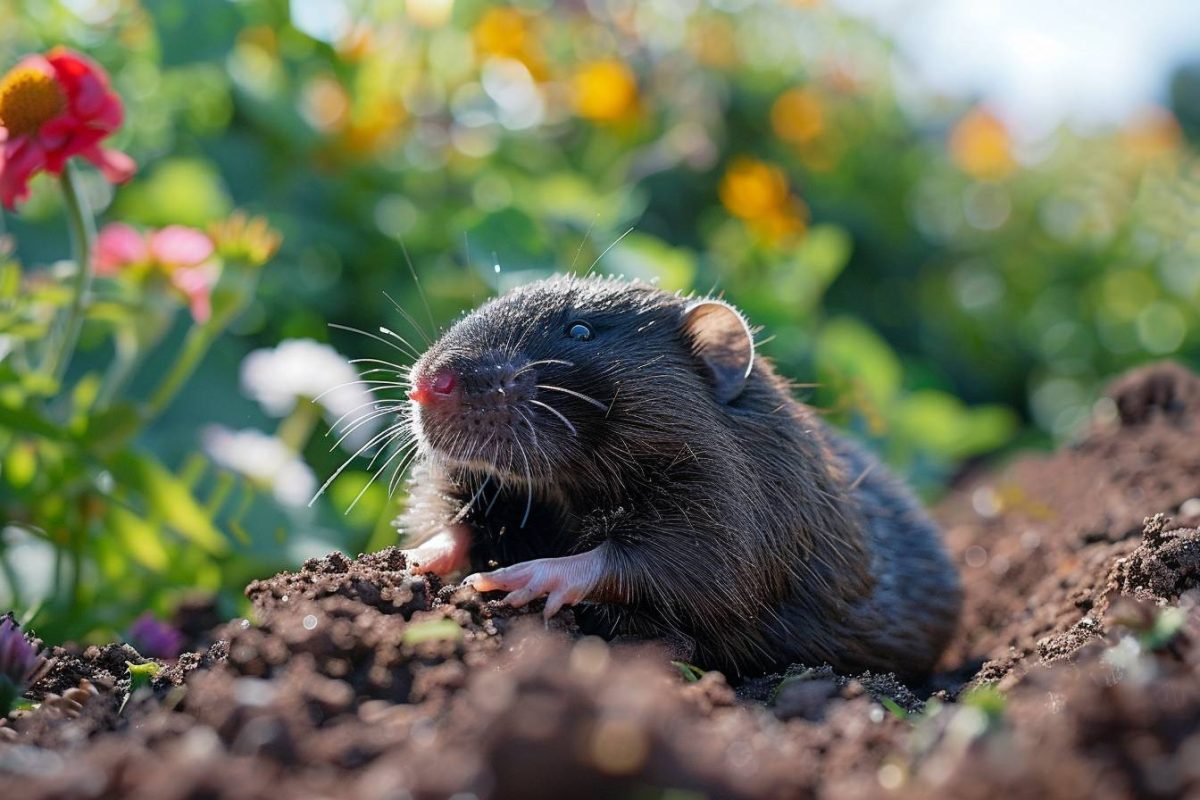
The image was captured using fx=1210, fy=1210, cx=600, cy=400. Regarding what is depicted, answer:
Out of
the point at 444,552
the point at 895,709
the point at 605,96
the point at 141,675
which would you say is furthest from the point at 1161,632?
the point at 605,96

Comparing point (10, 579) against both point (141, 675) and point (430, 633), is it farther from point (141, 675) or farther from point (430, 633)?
point (430, 633)

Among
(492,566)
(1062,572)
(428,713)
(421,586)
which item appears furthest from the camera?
(1062,572)

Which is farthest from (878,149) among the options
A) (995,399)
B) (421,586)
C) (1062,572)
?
(421,586)

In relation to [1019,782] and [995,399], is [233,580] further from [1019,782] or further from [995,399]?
[995,399]

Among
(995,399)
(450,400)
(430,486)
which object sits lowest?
(995,399)

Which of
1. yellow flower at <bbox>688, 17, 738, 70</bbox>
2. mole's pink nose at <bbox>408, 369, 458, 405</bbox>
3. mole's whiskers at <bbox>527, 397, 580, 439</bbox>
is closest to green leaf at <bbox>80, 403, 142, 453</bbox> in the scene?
mole's pink nose at <bbox>408, 369, 458, 405</bbox>

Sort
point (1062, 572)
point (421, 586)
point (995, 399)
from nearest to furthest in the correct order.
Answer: point (421, 586)
point (1062, 572)
point (995, 399)

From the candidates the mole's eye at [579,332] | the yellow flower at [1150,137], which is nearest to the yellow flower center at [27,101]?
the mole's eye at [579,332]
